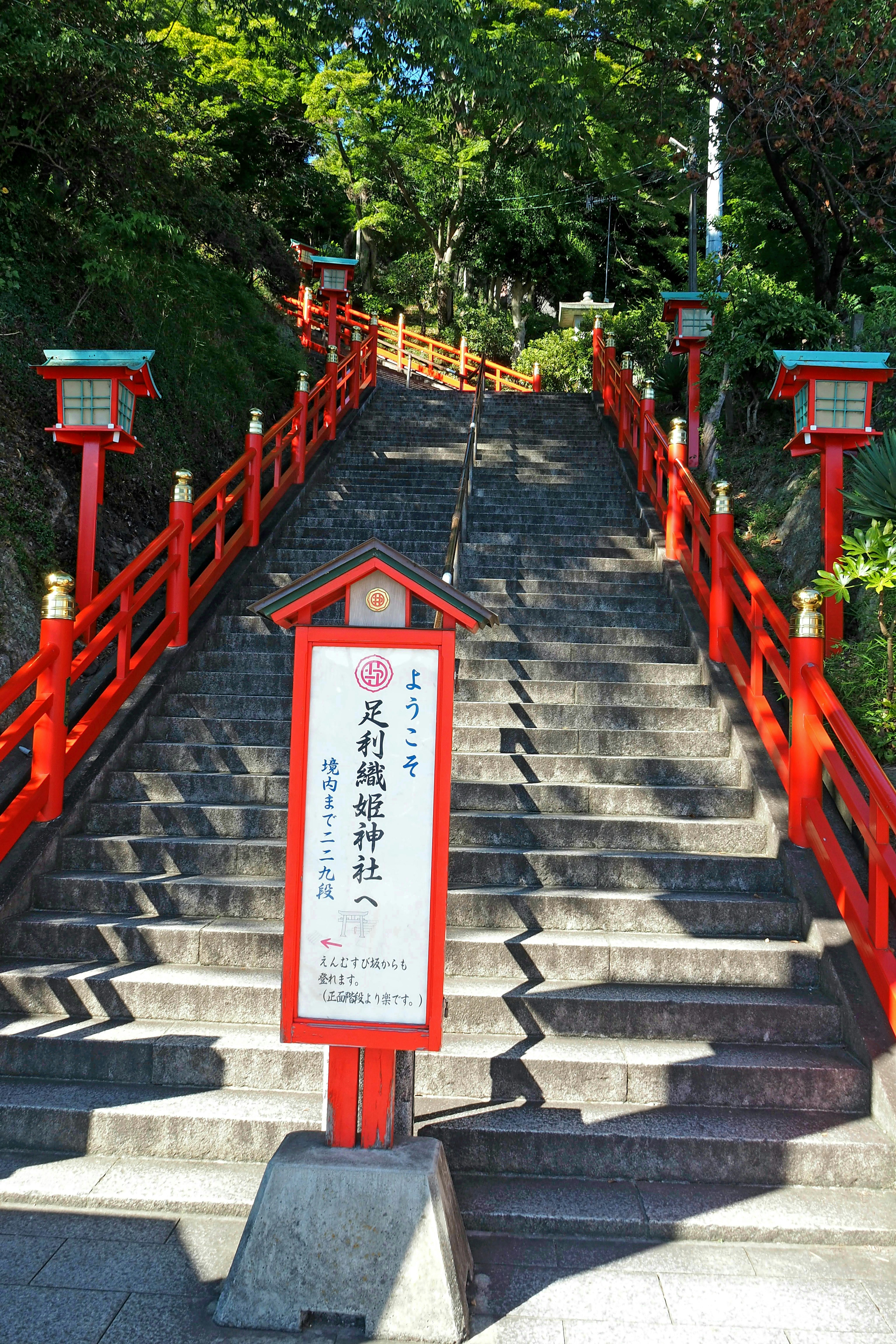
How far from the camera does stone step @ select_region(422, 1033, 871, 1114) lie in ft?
12.0

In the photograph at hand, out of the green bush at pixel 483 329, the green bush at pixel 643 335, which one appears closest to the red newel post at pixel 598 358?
the green bush at pixel 643 335

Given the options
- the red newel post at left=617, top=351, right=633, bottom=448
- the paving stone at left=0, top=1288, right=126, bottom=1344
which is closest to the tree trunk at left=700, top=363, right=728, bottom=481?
the red newel post at left=617, top=351, right=633, bottom=448

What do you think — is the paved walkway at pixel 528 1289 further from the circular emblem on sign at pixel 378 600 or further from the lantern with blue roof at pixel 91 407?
the lantern with blue roof at pixel 91 407

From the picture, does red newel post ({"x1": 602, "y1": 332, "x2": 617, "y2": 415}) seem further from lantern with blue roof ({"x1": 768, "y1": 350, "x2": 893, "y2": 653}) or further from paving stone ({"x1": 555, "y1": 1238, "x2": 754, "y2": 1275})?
paving stone ({"x1": 555, "y1": 1238, "x2": 754, "y2": 1275})

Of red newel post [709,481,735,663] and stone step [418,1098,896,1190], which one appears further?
red newel post [709,481,735,663]

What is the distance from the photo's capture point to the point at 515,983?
415 cm

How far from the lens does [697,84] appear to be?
11.0 m

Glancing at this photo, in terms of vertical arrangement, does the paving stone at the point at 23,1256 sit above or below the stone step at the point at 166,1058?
below

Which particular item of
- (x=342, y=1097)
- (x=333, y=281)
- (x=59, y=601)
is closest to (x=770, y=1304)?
(x=342, y=1097)

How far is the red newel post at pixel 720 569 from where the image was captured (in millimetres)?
6367

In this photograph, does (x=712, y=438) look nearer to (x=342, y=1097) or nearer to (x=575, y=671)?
(x=575, y=671)

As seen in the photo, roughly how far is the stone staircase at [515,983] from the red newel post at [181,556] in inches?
10.5

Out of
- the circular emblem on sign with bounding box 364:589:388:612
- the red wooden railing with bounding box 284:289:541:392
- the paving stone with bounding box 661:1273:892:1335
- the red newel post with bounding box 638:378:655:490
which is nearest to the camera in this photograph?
the paving stone with bounding box 661:1273:892:1335

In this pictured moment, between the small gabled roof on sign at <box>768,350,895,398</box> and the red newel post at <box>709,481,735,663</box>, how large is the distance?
99 centimetres
